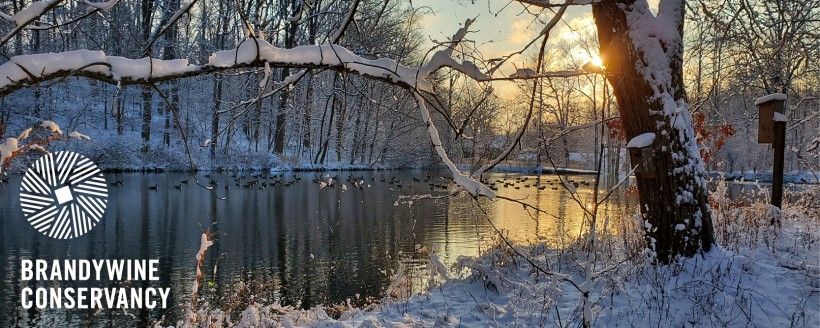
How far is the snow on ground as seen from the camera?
446cm

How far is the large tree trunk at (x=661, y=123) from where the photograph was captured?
5.34m

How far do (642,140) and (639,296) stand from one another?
1414 mm

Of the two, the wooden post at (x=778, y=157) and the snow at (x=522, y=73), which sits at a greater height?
→ the snow at (x=522, y=73)

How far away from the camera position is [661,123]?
5348 mm

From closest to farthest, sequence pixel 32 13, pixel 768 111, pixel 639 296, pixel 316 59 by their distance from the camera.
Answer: pixel 32 13
pixel 316 59
pixel 639 296
pixel 768 111

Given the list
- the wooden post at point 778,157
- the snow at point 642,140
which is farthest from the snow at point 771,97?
the snow at point 642,140

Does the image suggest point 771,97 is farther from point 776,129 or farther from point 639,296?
point 639,296

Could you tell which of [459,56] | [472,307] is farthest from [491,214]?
[459,56]

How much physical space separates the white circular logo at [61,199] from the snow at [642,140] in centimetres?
1288

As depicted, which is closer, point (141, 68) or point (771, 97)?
point (141, 68)

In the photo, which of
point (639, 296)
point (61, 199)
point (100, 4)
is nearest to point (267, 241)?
point (61, 199)

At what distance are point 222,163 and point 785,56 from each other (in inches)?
1232

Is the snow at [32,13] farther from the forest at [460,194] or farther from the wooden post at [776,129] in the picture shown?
the wooden post at [776,129]

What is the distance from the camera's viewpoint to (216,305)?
27.9 feet
